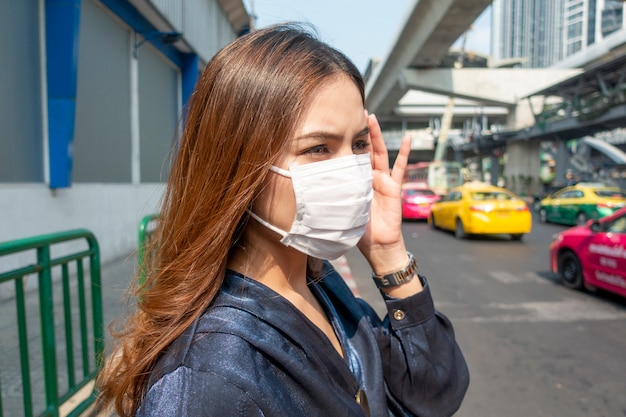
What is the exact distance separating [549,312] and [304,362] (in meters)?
5.50

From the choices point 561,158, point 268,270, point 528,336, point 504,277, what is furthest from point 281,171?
point 561,158

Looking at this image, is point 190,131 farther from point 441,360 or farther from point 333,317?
point 441,360

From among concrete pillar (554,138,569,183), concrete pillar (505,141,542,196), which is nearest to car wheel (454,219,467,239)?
concrete pillar (554,138,569,183)

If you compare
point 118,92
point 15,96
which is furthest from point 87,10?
point 15,96

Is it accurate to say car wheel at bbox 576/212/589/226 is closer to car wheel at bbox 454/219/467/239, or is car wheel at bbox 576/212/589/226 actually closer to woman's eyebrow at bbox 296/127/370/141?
car wheel at bbox 454/219/467/239

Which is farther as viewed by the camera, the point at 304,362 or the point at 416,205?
the point at 416,205

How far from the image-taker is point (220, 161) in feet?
3.60

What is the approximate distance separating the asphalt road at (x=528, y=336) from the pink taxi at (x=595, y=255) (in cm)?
24

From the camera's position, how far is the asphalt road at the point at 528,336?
3371 millimetres

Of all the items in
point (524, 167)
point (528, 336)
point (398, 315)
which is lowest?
point (528, 336)

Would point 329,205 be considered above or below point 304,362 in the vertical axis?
above

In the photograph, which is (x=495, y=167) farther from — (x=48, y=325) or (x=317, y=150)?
(x=317, y=150)

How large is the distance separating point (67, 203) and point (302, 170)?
679 centimetres

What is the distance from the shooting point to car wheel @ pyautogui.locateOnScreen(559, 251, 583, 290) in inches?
258
